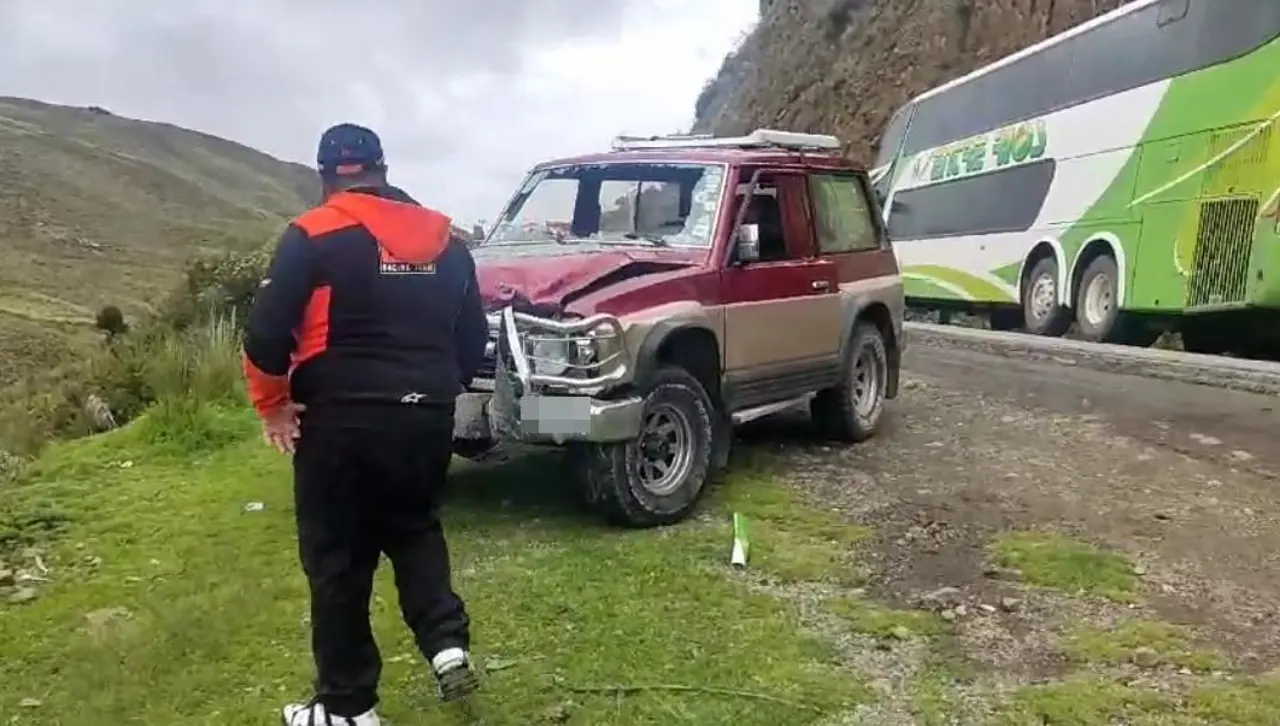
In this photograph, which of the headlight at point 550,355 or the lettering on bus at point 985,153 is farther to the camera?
the lettering on bus at point 985,153

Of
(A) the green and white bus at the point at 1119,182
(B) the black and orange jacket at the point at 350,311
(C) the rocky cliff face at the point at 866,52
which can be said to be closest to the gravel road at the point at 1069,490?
(B) the black and orange jacket at the point at 350,311

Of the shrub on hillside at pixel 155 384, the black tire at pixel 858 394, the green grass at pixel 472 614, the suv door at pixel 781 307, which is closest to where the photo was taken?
the green grass at pixel 472 614

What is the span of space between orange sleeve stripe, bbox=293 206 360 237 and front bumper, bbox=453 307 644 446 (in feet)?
7.08

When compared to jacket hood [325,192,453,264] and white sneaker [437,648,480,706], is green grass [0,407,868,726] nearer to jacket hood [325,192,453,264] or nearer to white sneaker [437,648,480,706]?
white sneaker [437,648,480,706]

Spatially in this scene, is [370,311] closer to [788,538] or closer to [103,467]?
[788,538]

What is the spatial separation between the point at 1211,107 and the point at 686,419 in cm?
970

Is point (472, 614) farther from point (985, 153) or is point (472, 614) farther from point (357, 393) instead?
point (985, 153)

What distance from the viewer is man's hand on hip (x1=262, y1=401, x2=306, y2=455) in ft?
12.5

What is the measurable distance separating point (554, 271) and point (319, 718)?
2914 millimetres

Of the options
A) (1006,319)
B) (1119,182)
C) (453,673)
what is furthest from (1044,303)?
(453,673)

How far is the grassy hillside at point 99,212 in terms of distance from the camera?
4678cm

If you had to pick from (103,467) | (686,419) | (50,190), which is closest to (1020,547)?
(686,419)

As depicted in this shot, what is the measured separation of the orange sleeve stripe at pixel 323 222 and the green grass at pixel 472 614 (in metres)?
1.62

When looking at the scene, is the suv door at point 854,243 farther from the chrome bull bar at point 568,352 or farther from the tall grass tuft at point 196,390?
the tall grass tuft at point 196,390
